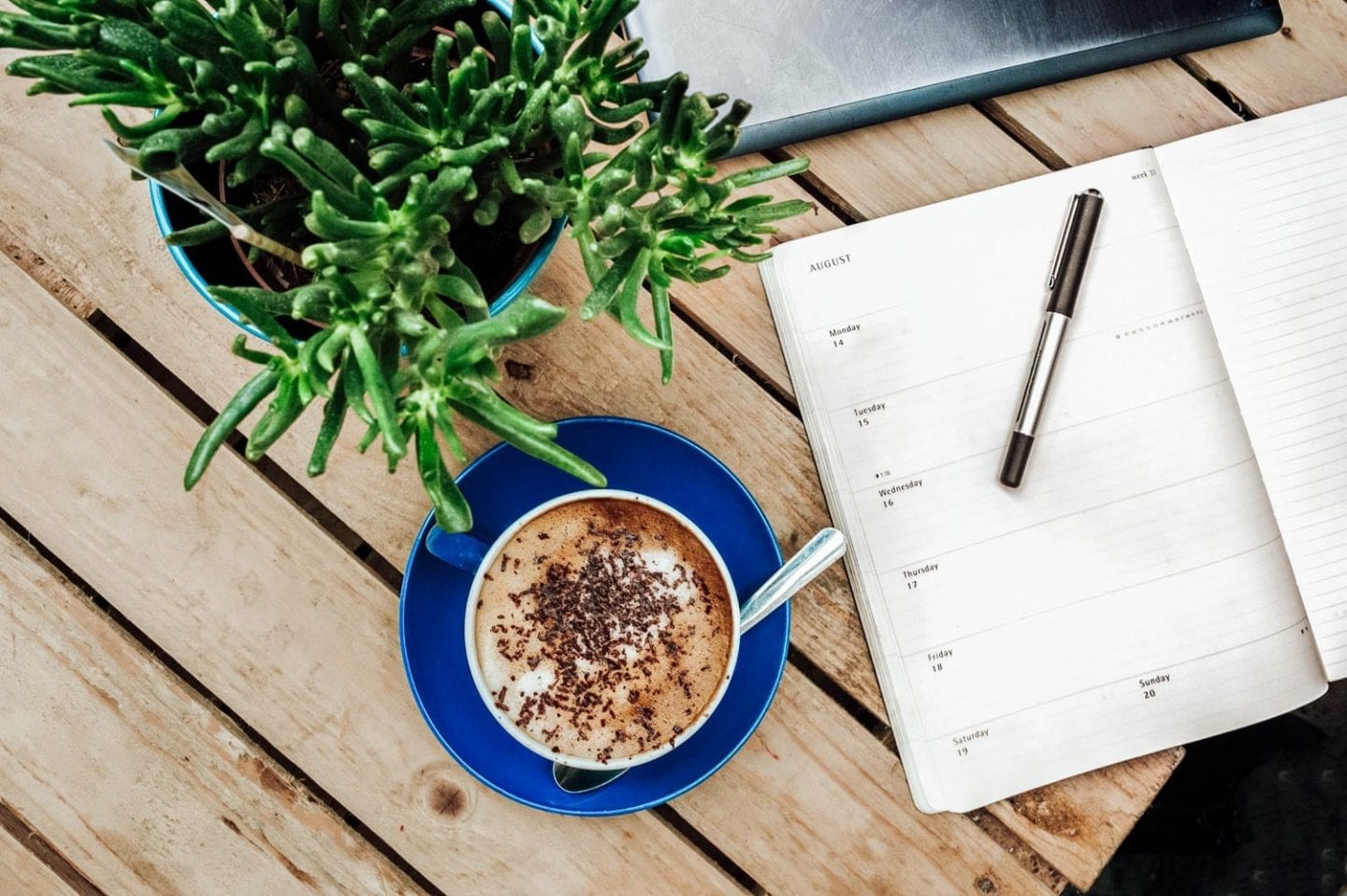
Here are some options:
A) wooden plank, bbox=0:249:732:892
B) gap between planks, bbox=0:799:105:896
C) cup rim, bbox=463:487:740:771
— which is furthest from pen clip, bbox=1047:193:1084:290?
gap between planks, bbox=0:799:105:896

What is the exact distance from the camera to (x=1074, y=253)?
81 centimetres

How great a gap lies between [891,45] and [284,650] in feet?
2.36

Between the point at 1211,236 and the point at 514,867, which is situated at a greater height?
the point at 1211,236

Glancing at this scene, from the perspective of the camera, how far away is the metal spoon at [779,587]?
28.4 inches

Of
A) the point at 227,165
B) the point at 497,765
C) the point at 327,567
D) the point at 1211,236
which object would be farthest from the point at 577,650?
the point at 1211,236

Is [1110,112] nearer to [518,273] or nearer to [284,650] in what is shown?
[518,273]

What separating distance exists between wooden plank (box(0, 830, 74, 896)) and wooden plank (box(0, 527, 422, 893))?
23 millimetres

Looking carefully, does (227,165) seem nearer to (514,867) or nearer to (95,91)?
(95,91)

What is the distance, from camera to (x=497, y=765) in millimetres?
755

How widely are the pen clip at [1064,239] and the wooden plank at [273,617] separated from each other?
1.42 ft

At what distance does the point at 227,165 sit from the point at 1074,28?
2.26 ft

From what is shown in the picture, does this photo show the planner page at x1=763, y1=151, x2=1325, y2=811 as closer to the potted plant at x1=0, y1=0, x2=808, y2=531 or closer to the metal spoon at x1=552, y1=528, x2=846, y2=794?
the metal spoon at x1=552, y1=528, x2=846, y2=794

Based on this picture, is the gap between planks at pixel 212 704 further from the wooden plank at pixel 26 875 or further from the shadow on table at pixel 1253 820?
the shadow on table at pixel 1253 820

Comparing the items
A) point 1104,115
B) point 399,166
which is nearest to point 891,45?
point 1104,115
